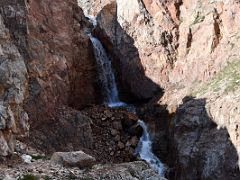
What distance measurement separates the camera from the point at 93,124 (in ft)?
109

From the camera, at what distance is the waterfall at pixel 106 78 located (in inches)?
1537

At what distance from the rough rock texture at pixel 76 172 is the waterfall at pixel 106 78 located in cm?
1512

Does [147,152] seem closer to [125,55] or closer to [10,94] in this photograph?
[125,55]

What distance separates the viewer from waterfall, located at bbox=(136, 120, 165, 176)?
30.2 meters

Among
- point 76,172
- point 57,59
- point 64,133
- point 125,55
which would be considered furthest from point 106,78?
point 76,172

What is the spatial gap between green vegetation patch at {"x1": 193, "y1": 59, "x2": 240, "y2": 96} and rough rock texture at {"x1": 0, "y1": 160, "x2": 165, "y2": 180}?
8794 millimetres

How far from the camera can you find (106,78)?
129 ft

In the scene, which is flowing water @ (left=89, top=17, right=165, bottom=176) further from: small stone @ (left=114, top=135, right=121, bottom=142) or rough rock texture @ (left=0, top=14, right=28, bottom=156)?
rough rock texture @ (left=0, top=14, right=28, bottom=156)

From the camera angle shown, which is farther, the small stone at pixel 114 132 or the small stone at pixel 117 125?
the small stone at pixel 117 125

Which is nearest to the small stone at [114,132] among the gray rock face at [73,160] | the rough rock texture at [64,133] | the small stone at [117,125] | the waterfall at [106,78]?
the small stone at [117,125]

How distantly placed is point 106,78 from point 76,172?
65.7 feet

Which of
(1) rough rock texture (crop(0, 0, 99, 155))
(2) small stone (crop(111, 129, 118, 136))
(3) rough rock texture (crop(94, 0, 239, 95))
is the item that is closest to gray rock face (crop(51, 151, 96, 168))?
(1) rough rock texture (crop(0, 0, 99, 155))

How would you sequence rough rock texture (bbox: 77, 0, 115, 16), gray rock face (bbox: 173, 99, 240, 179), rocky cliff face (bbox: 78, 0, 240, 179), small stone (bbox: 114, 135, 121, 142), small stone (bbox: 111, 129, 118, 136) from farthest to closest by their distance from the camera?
rough rock texture (bbox: 77, 0, 115, 16) → small stone (bbox: 111, 129, 118, 136) → small stone (bbox: 114, 135, 121, 142) → rocky cliff face (bbox: 78, 0, 240, 179) → gray rock face (bbox: 173, 99, 240, 179)

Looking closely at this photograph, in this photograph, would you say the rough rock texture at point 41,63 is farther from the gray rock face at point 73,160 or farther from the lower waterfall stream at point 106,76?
the gray rock face at point 73,160
